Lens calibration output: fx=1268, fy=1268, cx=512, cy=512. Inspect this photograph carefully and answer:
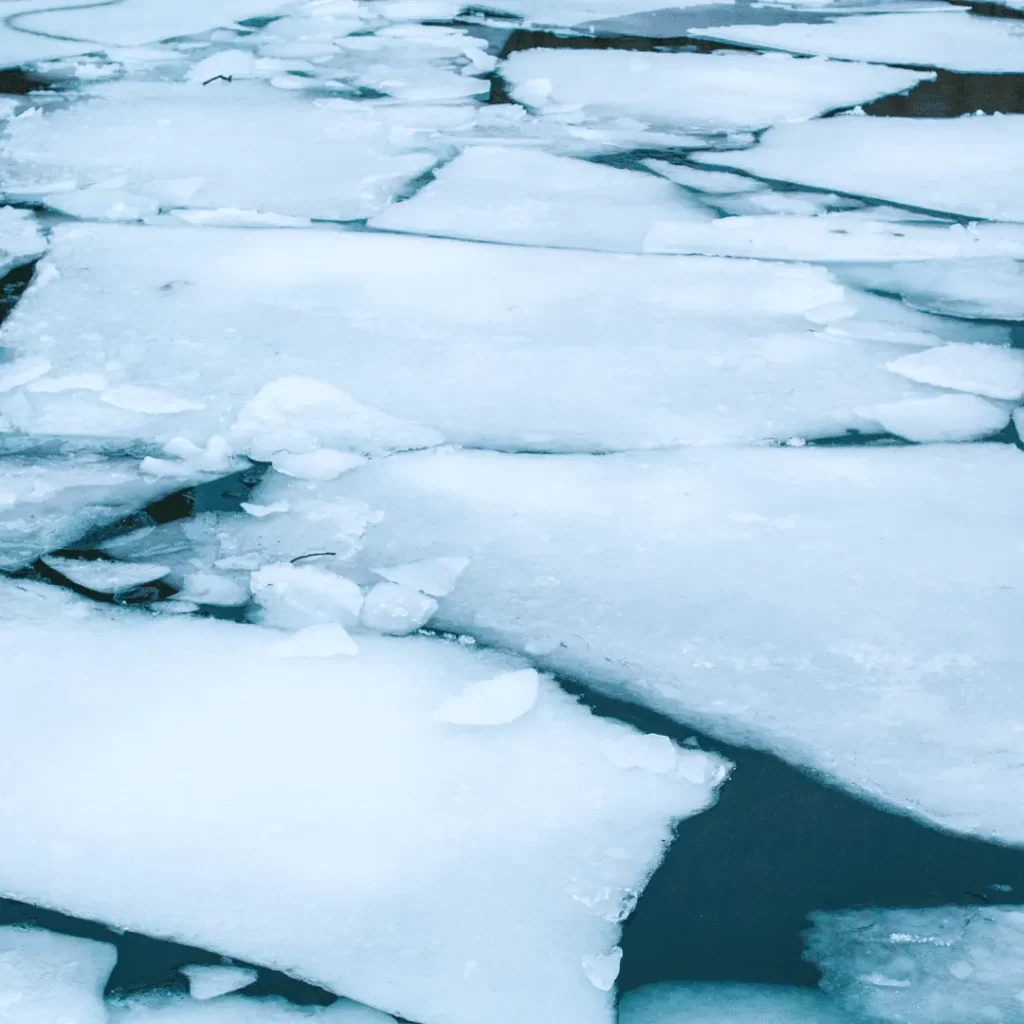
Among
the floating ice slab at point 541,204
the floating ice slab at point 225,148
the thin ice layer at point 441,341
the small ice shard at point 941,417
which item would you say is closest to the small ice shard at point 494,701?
the thin ice layer at point 441,341

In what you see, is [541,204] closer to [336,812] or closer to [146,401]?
[146,401]

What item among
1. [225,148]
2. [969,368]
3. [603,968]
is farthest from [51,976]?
[225,148]

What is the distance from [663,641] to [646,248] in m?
0.81

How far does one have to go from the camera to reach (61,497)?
40.6 inches

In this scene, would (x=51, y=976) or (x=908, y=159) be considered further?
(x=908, y=159)

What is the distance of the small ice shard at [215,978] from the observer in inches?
24.3

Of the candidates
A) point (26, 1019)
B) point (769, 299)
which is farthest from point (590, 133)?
point (26, 1019)

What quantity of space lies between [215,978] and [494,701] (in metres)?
0.25

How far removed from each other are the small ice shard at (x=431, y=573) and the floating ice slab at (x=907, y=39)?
1986mm

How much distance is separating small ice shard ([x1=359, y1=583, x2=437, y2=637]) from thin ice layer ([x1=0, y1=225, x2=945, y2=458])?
232 millimetres

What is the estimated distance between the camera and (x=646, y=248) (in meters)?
A: 1.55

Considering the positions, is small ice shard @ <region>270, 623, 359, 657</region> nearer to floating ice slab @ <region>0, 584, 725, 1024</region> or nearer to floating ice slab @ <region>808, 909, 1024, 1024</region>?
floating ice slab @ <region>0, 584, 725, 1024</region>

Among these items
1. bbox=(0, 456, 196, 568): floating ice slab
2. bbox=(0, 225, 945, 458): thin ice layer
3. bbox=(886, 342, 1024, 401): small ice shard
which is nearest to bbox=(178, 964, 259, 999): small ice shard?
bbox=(0, 456, 196, 568): floating ice slab

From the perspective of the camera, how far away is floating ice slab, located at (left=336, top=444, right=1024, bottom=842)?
774 mm
